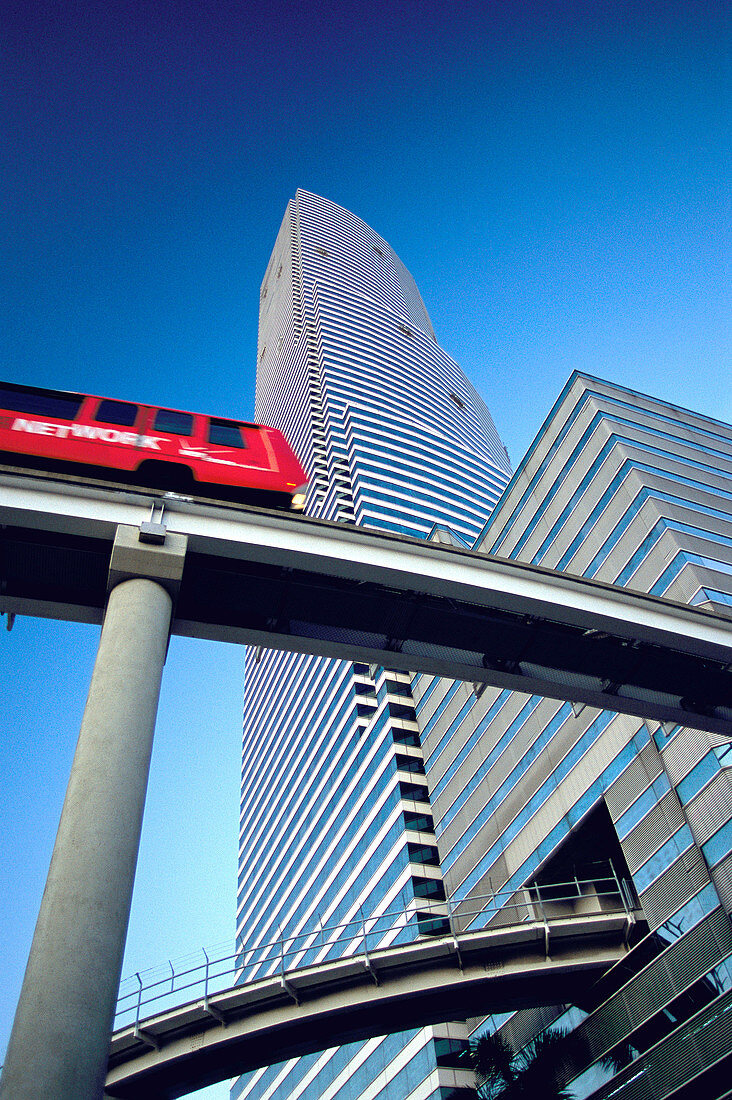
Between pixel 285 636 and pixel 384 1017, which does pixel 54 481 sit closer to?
pixel 285 636

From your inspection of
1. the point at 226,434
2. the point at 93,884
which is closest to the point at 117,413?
the point at 226,434

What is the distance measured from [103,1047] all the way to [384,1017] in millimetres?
22231

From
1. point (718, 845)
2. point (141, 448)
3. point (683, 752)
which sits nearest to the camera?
point (141, 448)

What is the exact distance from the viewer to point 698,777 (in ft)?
95.2

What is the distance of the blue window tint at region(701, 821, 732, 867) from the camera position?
27055 mm

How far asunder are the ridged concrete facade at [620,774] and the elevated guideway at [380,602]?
14122mm

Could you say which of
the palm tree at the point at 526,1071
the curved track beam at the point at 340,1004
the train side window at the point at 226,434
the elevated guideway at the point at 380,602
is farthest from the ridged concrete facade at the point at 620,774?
the train side window at the point at 226,434

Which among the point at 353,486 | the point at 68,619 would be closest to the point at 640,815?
the point at 68,619

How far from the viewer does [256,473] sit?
14938 mm

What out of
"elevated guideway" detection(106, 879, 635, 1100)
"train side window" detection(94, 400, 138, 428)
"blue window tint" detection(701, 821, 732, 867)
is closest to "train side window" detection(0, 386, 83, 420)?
"train side window" detection(94, 400, 138, 428)

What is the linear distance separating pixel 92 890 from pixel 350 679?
77.0m

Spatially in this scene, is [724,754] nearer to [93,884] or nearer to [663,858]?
[663,858]

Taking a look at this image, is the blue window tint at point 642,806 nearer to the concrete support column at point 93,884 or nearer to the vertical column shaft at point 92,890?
the concrete support column at point 93,884

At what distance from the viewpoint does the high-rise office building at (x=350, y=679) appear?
208ft
